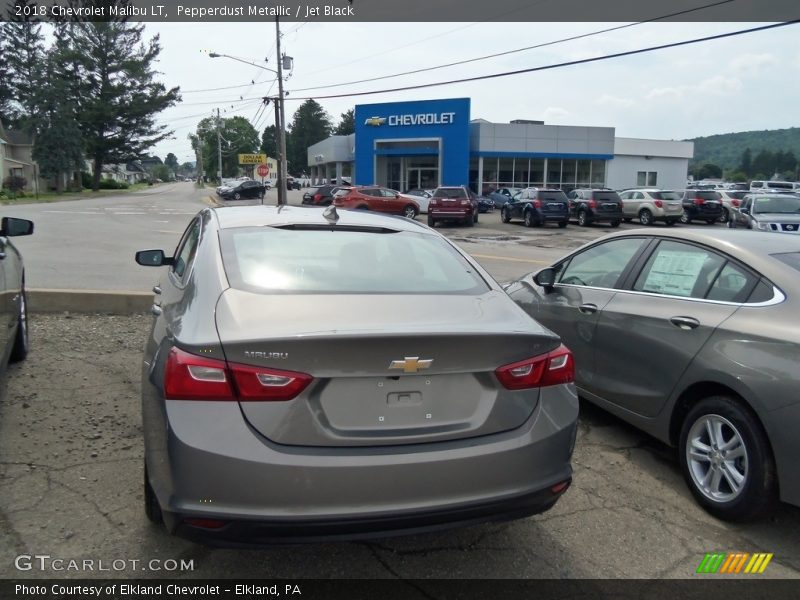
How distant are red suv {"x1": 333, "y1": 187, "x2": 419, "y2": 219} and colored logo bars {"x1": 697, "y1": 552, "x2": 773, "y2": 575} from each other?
88.8 feet

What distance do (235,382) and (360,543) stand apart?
4.24 ft

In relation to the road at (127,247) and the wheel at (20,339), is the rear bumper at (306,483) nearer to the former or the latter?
the wheel at (20,339)

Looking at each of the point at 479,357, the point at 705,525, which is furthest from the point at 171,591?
the point at 705,525

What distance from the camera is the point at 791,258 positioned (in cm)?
371

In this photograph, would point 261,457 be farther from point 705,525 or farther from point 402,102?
point 402,102

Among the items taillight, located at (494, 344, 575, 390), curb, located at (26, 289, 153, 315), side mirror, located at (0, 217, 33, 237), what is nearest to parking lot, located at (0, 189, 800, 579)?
taillight, located at (494, 344, 575, 390)

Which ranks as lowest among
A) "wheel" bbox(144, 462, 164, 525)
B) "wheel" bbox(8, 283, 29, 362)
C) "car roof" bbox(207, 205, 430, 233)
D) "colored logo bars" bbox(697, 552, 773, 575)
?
"colored logo bars" bbox(697, 552, 773, 575)

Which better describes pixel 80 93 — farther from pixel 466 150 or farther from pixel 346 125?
pixel 346 125

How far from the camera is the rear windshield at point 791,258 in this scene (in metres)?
3.61

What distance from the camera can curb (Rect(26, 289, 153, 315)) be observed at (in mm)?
7469

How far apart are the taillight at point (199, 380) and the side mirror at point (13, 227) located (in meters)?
3.45

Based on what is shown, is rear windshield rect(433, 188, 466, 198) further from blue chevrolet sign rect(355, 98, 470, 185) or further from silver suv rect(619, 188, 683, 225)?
blue chevrolet sign rect(355, 98, 470, 185)

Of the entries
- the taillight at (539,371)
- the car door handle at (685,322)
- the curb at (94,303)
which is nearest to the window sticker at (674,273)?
the car door handle at (685,322)

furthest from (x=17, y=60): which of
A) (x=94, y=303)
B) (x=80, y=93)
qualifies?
(x=94, y=303)
